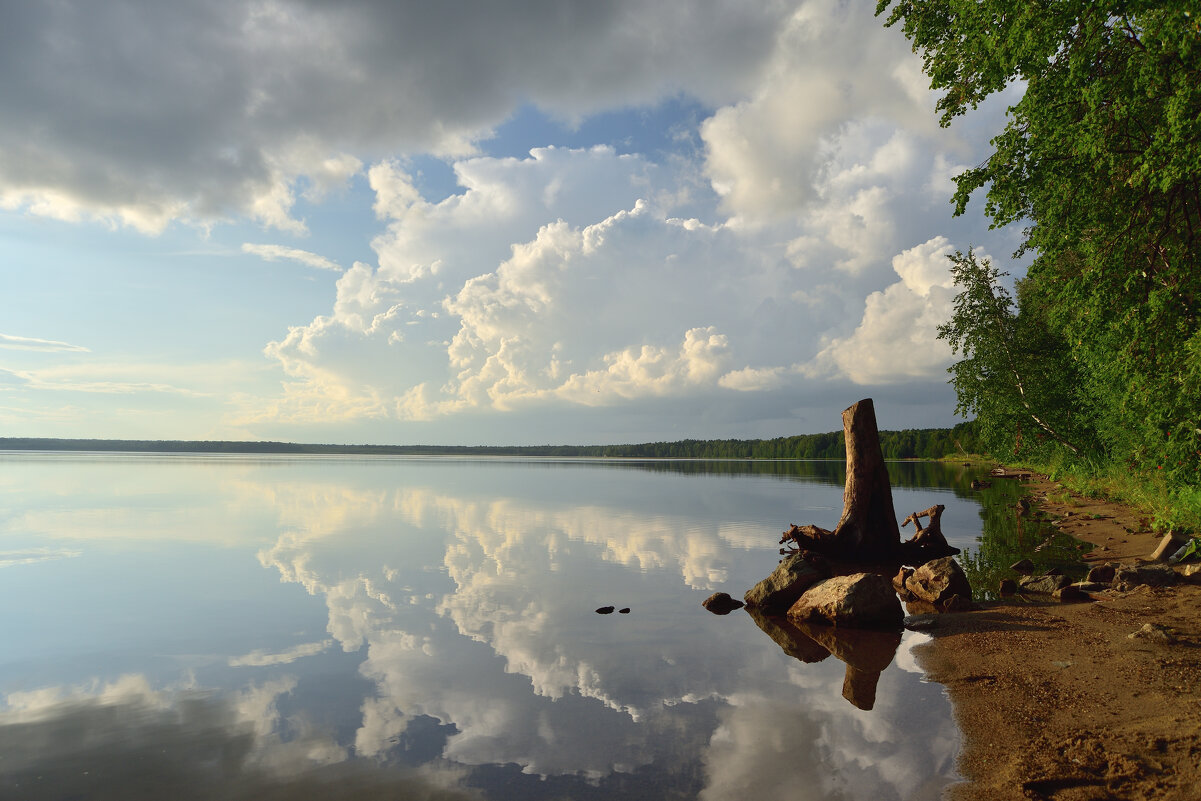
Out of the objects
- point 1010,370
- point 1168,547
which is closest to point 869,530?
point 1168,547

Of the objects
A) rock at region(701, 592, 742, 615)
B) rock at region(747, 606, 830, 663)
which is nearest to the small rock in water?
rock at region(747, 606, 830, 663)

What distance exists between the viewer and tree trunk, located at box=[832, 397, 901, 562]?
21.7 m

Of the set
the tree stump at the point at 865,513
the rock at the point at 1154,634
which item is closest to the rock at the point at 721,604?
the tree stump at the point at 865,513

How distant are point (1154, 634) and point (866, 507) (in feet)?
37.8

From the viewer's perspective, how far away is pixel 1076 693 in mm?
8727

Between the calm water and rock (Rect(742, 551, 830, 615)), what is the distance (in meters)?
1.44

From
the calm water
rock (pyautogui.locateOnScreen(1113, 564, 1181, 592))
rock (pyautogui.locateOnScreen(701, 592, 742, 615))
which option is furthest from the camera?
rock (pyautogui.locateOnScreen(701, 592, 742, 615))

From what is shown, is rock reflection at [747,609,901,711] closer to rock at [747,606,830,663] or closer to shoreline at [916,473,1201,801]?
rock at [747,606,830,663]

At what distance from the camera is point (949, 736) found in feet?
26.1

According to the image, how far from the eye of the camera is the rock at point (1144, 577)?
14211mm

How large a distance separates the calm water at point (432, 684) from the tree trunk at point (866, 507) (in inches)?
110

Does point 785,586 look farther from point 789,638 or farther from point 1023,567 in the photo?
point 1023,567

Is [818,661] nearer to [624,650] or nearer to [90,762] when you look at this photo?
[624,650]

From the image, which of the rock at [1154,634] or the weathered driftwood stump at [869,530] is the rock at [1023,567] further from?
the rock at [1154,634]
